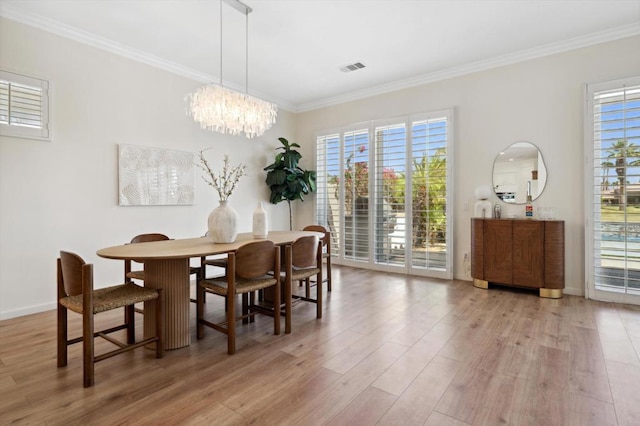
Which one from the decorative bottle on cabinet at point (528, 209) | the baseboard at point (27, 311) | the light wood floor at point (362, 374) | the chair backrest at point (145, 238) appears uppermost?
the decorative bottle on cabinet at point (528, 209)

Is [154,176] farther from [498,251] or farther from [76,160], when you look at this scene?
[498,251]

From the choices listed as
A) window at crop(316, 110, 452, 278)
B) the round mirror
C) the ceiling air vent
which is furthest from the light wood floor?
the ceiling air vent

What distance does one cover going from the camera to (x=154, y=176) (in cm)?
438

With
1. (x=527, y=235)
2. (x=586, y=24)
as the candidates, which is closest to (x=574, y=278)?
(x=527, y=235)

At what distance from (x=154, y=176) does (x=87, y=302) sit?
268 centimetres

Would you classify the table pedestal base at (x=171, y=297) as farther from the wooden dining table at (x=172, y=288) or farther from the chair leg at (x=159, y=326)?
the chair leg at (x=159, y=326)

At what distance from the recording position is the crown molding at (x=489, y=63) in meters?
3.72

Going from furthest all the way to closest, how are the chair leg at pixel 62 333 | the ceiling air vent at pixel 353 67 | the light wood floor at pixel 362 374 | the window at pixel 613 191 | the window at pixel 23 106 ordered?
the ceiling air vent at pixel 353 67 → the window at pixel 613 191 → the window at pixel 23 106 → the chair leg at pixel 62 333 → the light wood floor at pixel 362 374

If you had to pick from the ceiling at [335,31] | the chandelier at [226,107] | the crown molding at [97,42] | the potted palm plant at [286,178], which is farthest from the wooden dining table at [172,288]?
the potted palm plant at [286,178]

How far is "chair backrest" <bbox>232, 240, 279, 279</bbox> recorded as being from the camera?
2578 mm

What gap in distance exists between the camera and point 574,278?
13.2 feet

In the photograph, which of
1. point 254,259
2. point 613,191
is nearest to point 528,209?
point 613,191

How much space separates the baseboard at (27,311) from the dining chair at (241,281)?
77.9 inches

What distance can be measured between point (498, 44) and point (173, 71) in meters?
4.23
